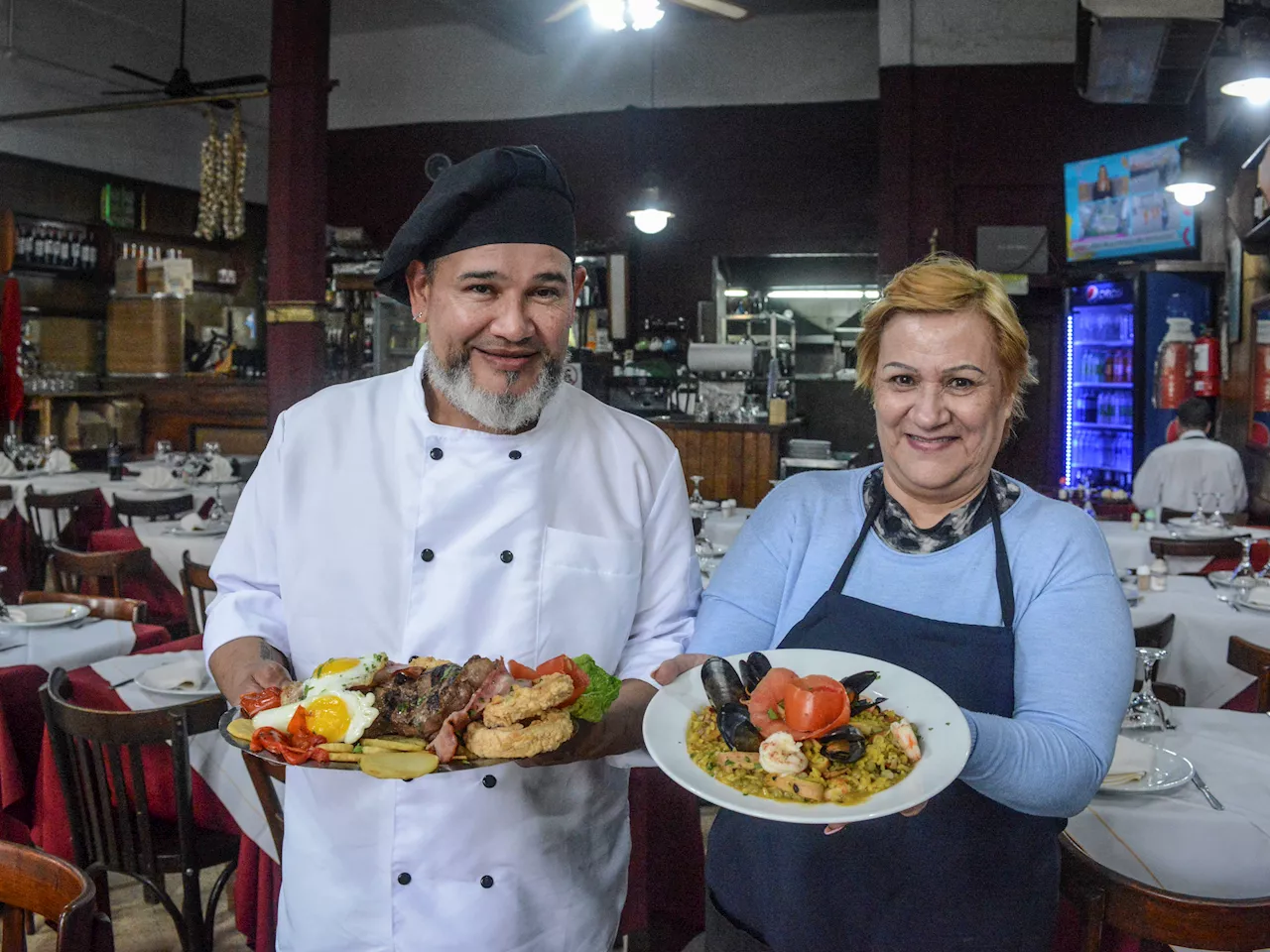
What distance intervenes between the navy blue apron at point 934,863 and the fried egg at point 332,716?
605mm

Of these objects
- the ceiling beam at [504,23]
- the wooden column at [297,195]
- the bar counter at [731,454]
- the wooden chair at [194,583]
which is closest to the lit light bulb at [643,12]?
the wooden column at [297,195]

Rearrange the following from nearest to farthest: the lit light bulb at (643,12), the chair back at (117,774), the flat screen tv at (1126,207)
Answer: the chair back at (117,774), the lit light bulb at (643,12), the flat screen tv at (1126,207)

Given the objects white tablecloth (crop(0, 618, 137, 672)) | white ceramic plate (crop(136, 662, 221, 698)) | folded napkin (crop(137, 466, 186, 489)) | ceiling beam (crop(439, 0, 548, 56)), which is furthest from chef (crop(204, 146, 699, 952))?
ceiling beam (crop(439, 0, 548, 56))

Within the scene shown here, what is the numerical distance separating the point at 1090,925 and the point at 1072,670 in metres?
0.52

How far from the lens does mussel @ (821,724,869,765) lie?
1.24 m

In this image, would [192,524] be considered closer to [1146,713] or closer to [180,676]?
[180,676]

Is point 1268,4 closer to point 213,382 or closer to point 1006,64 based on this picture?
point 1006,64

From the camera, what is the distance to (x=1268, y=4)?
213 inches

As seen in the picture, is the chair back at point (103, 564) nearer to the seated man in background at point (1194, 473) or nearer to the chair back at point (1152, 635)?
the chair back at point (1152, 635)

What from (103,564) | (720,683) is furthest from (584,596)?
(103,564)

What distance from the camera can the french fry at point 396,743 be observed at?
49.1 inches

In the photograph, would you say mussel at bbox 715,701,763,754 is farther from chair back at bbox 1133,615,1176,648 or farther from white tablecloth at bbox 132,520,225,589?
white tablecloth at bbox 132,520,225,589

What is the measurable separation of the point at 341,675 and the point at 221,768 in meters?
1.52

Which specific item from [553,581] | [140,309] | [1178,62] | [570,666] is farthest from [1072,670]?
[140,309]
